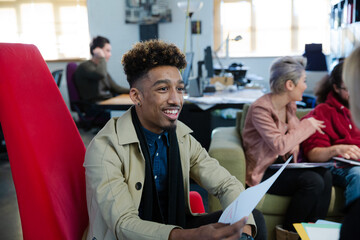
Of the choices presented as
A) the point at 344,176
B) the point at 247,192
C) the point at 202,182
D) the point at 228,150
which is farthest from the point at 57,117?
the point at 344,176

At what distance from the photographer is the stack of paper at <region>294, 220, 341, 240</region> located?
108 centimetres

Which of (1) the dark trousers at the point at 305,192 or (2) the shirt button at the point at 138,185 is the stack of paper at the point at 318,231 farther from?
(1) the dark trousers at the point at 305,192

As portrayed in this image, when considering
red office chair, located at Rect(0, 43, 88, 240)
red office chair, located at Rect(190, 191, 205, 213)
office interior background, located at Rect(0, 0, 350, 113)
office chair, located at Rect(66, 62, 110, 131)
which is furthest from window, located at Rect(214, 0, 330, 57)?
red office chair, located at Rect(0, 43, 88, 240)

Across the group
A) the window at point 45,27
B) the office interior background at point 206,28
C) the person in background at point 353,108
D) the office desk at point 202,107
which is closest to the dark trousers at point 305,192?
the office desk at point 202,107

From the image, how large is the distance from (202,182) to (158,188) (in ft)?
0.58

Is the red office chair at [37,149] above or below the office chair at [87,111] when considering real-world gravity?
above

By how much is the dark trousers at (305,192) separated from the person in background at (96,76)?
2.48 m

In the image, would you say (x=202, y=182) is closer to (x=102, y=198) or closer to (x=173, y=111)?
(x=173, y=111)

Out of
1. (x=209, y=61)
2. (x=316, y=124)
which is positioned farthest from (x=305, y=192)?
(x=209, y=61)

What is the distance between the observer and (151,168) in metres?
1.21

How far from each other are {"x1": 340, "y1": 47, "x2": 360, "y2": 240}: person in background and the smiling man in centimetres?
39

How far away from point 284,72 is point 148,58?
1.03m

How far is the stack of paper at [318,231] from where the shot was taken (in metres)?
1.08

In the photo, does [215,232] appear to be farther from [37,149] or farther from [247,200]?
[37,149]
